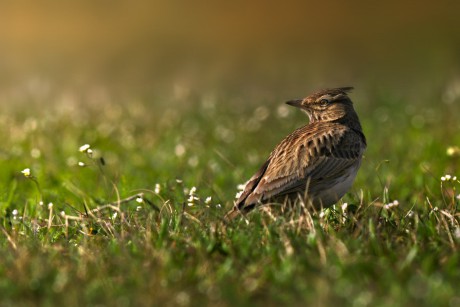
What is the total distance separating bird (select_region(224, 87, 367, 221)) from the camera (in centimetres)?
706

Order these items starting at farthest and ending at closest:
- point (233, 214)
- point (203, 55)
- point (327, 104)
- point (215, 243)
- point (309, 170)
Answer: point (203, 55)
point (327, 104)
point (309, 170)
point (233, 214)
point (215, 243)

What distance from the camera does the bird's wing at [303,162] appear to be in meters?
7.07

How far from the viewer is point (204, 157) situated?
445 inches

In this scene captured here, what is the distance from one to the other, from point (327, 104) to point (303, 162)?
1.11 meters

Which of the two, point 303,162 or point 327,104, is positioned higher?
point 327,104

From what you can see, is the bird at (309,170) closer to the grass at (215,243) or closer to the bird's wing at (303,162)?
the bird's wing at (303,162)

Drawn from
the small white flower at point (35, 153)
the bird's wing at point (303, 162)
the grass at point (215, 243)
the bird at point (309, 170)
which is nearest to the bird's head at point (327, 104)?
the bird at point (309, 170)

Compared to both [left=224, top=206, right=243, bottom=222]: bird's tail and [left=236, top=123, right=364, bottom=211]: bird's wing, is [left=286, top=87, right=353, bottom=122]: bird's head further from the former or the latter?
[left=224, top=206, right=243, bottom=222]: bird's tail

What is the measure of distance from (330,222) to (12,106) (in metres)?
10.5

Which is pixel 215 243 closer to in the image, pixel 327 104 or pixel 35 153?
pixel 327 104

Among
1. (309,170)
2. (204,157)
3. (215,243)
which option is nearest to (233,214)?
(309,170)

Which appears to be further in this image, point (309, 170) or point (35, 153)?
point (35, 153)

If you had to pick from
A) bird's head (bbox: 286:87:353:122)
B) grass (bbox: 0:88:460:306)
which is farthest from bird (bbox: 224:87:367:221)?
bird's head (bbox: 286:87:353:122)

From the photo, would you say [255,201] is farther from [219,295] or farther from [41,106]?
[41,106]
